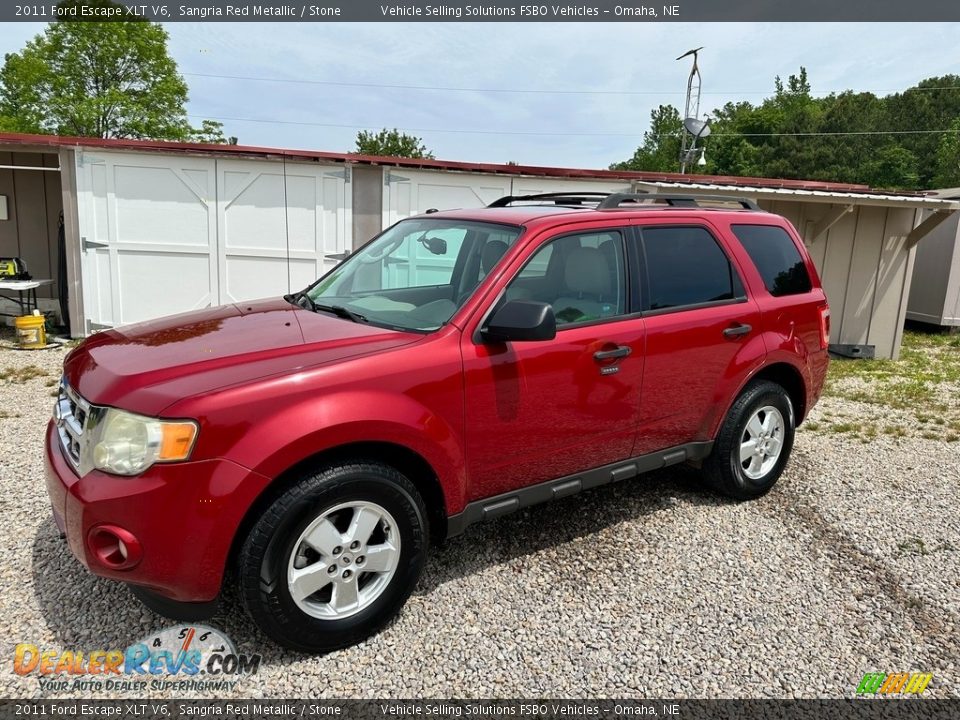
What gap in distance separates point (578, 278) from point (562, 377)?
60cm


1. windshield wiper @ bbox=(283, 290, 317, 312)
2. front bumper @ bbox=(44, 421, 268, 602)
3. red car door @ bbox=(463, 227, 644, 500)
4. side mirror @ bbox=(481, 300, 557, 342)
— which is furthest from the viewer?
windshield wiper @ bbox=(283, 290, 317, 312)

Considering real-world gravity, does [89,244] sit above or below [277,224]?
below

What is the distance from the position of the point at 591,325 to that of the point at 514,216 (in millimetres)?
739

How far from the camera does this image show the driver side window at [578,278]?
338cm

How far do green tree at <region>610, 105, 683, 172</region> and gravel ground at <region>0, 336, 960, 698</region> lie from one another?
54.0 m

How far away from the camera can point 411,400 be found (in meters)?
2.82

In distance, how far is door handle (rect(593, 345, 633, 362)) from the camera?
3.42 metres

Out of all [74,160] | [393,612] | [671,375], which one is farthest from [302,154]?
[393,612]

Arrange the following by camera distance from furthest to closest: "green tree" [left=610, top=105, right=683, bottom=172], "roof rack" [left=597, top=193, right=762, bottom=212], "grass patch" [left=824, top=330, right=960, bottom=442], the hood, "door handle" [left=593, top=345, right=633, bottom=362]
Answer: "green tree" [left=610, top=105, right=683, bottom=172], "grass patch" [left=824, top=330, right=960, bottom=442], "roof rack" [left=597, top=193, right=762, bottom=212], "door handle" [left=593, top=345, right=633, bottom=362], the hood

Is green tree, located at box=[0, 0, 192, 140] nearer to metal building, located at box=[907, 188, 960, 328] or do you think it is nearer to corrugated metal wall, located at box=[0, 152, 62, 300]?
corrugated metal wall, located at box=[0, 152, 62, 300]

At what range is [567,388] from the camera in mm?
3334

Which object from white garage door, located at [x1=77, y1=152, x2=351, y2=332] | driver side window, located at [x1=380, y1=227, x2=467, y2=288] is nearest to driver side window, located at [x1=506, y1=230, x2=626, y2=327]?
driver side window, located at [x1=380, y1=227, x2=467, y2=288]

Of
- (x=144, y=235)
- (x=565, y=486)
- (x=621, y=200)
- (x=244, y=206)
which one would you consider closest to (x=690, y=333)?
(x=621, y=200)

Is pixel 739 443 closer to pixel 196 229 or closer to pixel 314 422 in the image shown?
pixel 314 422
